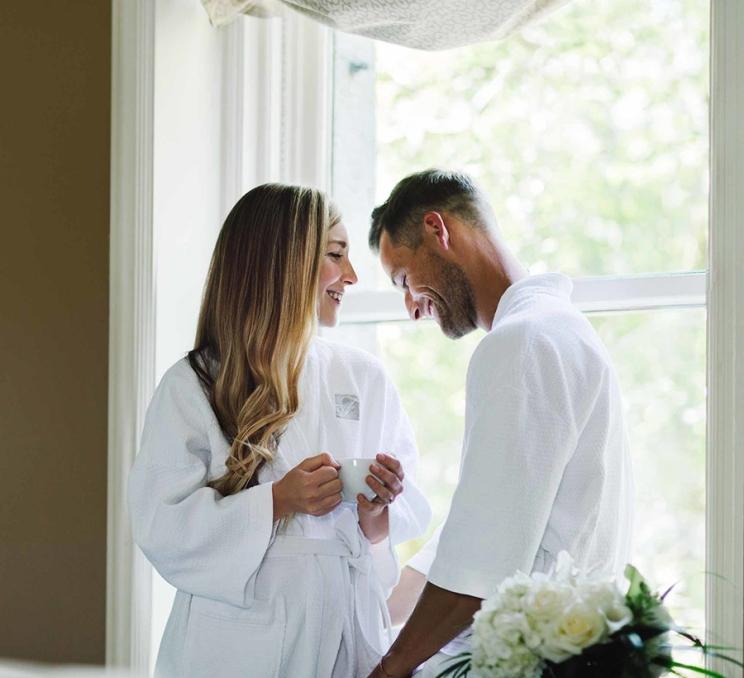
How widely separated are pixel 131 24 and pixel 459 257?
105cm

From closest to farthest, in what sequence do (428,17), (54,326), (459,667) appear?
(459,667) < (428,17) < (54,326)

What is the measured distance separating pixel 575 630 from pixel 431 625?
0.52m

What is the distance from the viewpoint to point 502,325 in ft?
6.88

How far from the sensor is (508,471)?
1958 mm

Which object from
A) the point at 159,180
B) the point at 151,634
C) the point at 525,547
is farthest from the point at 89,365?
the point at 525,547

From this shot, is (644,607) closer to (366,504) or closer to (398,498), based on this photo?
(366,504)

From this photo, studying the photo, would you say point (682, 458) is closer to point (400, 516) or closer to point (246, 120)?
point (400, 516)

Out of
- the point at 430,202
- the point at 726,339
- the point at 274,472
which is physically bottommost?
the point at 274,472

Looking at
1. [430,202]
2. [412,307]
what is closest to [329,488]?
[412,307]

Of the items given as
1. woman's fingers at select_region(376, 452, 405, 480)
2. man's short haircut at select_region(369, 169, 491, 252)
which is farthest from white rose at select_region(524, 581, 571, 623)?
man's short haircut at select_region(369, 169, 491, 252)

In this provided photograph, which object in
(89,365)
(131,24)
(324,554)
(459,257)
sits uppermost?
(131,24)

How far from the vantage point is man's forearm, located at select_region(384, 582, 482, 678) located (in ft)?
6.58

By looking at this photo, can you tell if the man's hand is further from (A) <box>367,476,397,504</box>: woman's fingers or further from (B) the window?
(B) the window

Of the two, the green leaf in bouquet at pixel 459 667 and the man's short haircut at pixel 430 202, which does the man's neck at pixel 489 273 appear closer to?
the man's short haircut at pixel 430 202
